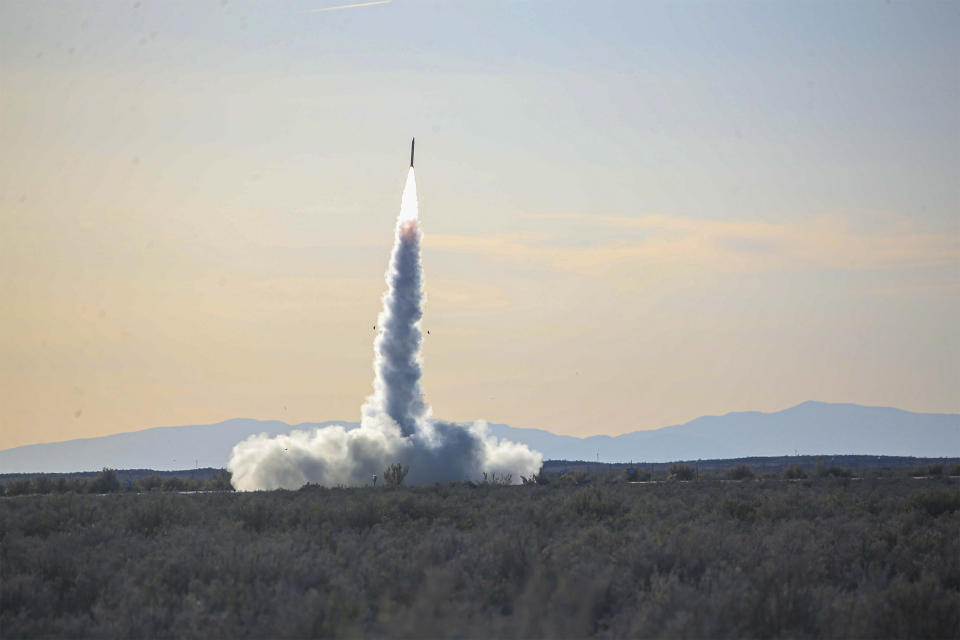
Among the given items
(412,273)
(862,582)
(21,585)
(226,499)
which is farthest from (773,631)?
(412,273)

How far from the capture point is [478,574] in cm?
1958

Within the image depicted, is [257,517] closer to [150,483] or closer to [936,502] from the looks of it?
[936,502]

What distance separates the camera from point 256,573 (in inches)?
795

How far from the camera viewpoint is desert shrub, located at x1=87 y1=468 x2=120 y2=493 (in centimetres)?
6575

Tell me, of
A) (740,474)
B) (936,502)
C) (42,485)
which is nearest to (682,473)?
(740,474)

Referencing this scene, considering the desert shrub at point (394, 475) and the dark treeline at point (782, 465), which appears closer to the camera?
the desert shrub at point (394, 475)

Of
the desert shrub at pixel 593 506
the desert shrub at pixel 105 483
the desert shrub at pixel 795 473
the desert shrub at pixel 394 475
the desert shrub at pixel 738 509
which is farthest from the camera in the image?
the desert shrub at pixel 795 473

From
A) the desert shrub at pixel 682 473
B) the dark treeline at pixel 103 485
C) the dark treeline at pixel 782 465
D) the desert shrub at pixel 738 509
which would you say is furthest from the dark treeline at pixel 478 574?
the dark treeline at pixel 782 465

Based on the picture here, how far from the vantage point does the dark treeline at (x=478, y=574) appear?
1655 cm

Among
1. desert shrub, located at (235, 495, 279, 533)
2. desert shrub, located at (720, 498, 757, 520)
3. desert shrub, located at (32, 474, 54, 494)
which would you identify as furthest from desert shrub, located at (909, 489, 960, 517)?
desert shrub, located at (32, 474, 54, 494)

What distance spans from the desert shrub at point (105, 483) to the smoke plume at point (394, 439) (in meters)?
7.60

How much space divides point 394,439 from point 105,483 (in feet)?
64.7

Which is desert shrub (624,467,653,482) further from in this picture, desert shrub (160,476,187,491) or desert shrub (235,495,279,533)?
desert shrub (235,495,279,533)

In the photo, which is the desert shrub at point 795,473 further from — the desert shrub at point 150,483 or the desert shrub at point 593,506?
the desert shrub at point 150,483
